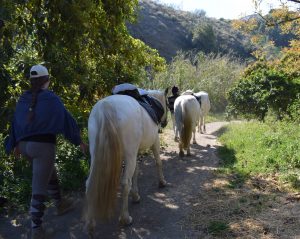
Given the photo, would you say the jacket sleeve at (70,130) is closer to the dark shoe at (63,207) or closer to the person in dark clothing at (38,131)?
the person in dark clothing at (38,131)

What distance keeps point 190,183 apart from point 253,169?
4.42 feet

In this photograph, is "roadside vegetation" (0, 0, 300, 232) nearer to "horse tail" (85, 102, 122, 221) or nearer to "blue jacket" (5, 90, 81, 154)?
"horse tail" (85, 102, 122, 221)

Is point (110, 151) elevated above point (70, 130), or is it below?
below

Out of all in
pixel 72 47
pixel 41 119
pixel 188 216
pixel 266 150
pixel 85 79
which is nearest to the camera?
pixel 41 119

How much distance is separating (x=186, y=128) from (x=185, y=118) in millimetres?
274

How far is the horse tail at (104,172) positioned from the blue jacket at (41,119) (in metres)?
0.36

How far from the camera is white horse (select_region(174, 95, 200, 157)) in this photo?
9.38m

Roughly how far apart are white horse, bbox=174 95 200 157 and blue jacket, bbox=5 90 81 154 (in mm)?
4943

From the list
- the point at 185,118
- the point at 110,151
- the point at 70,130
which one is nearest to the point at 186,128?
the point at 185,118

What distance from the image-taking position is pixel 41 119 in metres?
4.57

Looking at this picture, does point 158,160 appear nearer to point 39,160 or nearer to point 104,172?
point 104,172

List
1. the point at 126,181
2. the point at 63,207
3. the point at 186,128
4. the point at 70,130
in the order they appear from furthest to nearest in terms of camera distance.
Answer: the point at 186,128 < the point at 63,207 < the point at 126,181 < the point at 70,130

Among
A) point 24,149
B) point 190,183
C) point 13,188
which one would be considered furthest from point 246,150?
point 24,149

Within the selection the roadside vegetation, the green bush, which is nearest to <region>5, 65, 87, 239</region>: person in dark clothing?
the roadside vegetation
